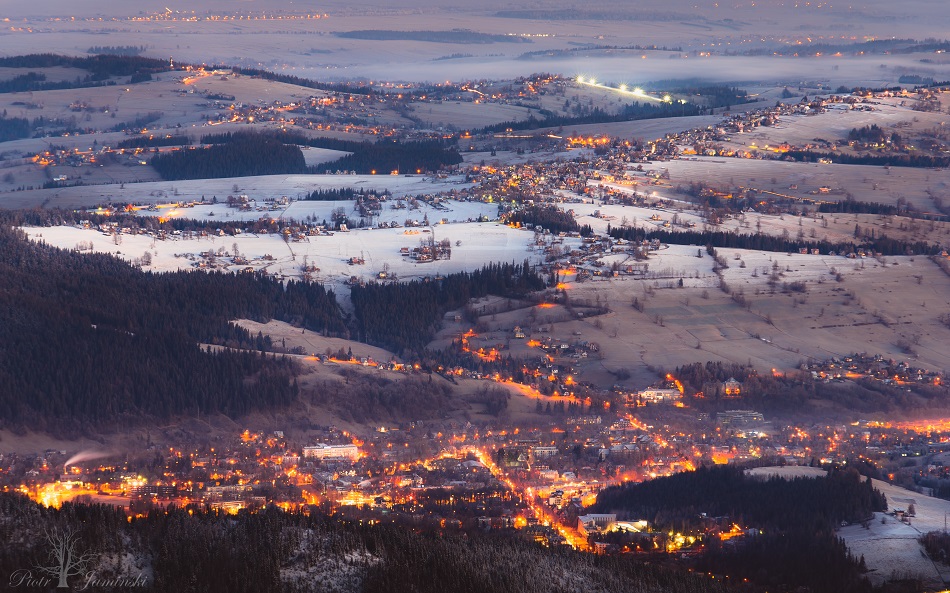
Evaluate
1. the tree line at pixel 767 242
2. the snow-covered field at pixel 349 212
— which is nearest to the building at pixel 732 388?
the tree line at pixel 767 242

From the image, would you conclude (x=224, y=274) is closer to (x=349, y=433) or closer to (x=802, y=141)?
(x=349, y=433)

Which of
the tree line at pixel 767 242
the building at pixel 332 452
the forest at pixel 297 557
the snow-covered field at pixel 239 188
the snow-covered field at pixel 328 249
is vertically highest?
the forest at pixel 297 557

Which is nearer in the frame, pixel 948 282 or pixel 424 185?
pixel 948 282

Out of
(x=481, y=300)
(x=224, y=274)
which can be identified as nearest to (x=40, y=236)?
(x=224, y=274)

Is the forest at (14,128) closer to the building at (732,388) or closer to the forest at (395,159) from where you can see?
the forest at (395,159)

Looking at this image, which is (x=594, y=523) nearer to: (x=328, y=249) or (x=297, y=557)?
(x=297, y=557)

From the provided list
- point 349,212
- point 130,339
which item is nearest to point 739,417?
point 130,339

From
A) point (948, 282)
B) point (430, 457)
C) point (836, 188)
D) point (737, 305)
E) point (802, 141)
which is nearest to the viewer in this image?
point (430, 457)
